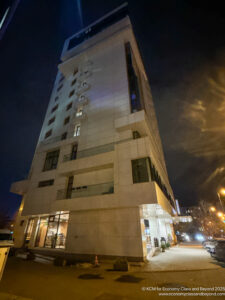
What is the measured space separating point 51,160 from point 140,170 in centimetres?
1572

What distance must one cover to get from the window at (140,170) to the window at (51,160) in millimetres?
13533

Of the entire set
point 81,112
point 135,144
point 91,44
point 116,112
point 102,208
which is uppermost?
point 91,44

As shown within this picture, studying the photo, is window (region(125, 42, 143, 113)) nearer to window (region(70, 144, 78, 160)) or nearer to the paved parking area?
window (region(70, 144, 78, 160))

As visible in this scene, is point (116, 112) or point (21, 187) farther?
point (21, 187)

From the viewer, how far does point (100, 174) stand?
1741 cm

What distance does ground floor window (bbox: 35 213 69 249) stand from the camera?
1697 cm

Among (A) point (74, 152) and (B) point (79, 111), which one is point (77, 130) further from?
(A) point (74, 152)

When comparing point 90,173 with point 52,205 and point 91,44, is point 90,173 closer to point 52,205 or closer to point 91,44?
point 52,205

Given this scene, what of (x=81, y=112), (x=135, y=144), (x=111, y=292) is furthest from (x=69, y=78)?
(x=111, y=292)

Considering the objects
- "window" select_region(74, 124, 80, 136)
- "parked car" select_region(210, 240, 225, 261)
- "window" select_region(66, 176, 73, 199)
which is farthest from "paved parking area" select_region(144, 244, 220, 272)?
"window" select_region(74, 124, 80, 136)

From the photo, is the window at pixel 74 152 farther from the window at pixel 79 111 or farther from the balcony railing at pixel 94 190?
the window at pixel 79 111

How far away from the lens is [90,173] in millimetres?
18062

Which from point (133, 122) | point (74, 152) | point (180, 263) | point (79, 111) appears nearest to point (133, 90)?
point (133, 122)

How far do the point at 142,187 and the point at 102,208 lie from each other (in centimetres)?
480
